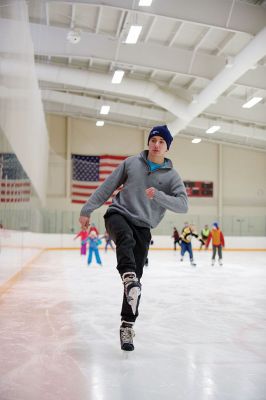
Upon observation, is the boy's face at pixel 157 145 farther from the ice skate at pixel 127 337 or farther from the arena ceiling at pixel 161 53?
the arena ceiling at pixel 161 53

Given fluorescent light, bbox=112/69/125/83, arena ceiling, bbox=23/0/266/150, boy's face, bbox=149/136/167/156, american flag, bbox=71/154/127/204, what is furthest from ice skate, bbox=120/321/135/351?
american flag, bbox=71/154/127/204

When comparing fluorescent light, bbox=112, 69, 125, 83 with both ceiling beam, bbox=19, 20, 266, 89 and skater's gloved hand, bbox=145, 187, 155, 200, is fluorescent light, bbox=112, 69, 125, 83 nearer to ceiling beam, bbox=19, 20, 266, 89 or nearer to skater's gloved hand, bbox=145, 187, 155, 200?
ceiling beam, bbox=19, 20, 266, 89

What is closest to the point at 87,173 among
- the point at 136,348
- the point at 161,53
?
the point at 161,53

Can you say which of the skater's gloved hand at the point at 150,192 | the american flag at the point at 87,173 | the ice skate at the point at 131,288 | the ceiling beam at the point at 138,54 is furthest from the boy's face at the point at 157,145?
the american flag at the point at 87,173

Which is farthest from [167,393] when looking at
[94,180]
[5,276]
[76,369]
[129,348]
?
[94,180]

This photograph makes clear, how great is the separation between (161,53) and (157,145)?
11823mm

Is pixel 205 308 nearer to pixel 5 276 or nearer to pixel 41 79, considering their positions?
pixel 5 276

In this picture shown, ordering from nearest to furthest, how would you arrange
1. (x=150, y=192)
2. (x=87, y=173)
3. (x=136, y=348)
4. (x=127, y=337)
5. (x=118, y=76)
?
(x=150, y=192) < (x=127, y=337) < (x=136, y=348) < (x=118, y=76) < (x=87, y=173)

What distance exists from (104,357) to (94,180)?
23.2m

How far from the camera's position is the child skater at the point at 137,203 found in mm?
3369

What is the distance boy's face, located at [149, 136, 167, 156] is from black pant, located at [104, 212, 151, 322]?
52 centimetres

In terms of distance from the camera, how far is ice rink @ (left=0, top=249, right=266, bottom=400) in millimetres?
2533

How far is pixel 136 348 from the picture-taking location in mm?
3566

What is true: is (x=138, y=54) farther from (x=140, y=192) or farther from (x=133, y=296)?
(x=133, y=296)
